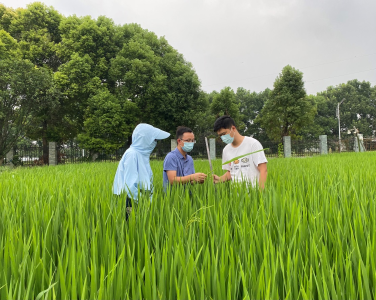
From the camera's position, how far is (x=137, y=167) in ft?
6.76

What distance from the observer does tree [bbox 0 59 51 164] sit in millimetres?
11383

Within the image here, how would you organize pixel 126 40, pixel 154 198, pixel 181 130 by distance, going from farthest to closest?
pixel 126 40 < pixel 181 130 < pixel 154 198

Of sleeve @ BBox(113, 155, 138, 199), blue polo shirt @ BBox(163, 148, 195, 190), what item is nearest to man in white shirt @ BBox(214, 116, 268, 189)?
blue polo shirt @ BBox(163, 148, 195, 190)

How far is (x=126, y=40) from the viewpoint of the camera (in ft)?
56.2

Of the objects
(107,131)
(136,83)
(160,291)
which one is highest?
(136,83)

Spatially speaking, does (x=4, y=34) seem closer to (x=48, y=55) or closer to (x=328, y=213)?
(x=48, y=55)

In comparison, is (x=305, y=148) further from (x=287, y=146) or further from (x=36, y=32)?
(x=36, y=32)

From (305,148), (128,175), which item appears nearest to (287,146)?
(305,148)

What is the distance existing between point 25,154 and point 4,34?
718cm

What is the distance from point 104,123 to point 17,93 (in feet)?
14.4

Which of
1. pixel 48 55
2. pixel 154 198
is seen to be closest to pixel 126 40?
pixel 48 55

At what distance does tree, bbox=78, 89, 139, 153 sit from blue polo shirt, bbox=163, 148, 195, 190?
1265 centimetres

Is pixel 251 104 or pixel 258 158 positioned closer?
pixel 258 158

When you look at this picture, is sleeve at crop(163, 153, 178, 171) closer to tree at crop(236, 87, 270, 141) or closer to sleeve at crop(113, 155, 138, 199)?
sleeve at crop(113, 155, 138, 199)
